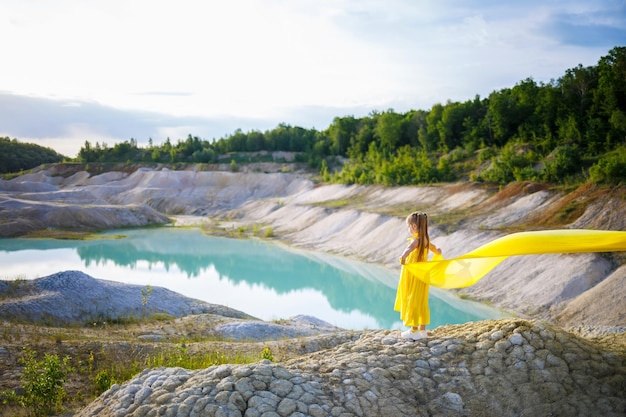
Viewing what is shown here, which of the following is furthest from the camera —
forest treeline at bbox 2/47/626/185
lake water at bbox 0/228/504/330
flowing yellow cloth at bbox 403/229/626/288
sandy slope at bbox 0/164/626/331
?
forest treeline at bbox 2/47/626/185

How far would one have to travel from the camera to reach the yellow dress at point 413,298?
849 cm

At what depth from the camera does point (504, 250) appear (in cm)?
844

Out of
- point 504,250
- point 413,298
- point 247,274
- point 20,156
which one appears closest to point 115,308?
point 413,298

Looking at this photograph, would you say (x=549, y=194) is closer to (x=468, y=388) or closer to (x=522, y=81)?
(x=468, y=388)

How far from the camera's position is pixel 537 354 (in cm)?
794

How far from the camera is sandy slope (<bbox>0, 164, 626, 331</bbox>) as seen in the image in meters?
19.7

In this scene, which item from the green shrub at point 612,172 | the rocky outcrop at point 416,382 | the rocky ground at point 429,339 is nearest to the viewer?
the rocky outcrop at point 416,382

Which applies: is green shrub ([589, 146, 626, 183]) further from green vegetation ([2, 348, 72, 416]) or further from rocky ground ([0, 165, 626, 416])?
green vegetation ([2, 348, 72, 416])

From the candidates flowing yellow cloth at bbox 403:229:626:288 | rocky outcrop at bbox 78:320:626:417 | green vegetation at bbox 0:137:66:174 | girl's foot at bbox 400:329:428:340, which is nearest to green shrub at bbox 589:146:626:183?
flowing yellow cloth at bbox 403:229:626:288

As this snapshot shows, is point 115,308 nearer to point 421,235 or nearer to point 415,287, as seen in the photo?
point 415,287

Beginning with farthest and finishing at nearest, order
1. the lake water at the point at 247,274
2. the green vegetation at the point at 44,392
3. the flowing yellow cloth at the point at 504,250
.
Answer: the lake water at the point at 247,274 < the flowing yellow cloth at the point at 504,250 < the green vegetation at the point at 44,392

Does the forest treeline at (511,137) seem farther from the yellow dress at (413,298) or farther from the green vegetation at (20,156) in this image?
the green vegetation at (20,156)

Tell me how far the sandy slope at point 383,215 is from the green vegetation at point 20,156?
1696 cm

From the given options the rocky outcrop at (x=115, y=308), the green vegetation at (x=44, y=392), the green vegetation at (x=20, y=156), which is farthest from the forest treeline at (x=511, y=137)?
the green vegetation at (x=20, y=156)
